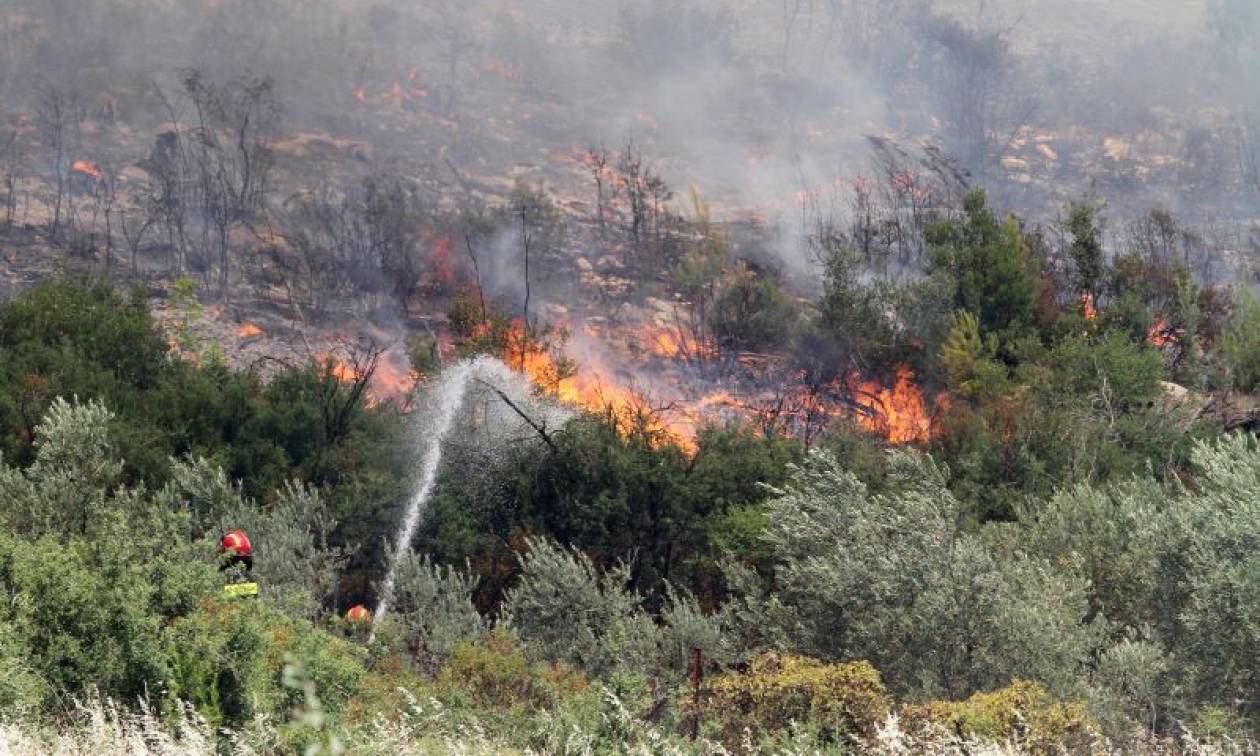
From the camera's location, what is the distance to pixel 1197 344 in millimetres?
64375

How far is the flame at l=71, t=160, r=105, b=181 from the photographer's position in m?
79.2

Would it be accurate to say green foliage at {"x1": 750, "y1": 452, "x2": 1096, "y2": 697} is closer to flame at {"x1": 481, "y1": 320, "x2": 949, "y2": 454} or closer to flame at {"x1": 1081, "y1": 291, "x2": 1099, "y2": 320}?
flame at {"x1": 481, "y1": 320, "x2": 949, "y2": 454}

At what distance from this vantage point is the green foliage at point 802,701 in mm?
17562

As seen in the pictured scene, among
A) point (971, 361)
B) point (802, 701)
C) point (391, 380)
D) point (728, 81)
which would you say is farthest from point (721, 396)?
point (802, 701)

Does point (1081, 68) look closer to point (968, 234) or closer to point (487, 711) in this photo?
point (968, 234)

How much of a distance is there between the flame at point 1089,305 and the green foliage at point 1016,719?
51.5 metres

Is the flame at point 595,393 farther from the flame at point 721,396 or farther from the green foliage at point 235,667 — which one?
the green foliage at point 235,667

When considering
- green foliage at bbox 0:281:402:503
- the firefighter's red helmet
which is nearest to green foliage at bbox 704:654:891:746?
the firefighter's red helmet

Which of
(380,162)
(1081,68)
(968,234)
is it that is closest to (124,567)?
(968,234)

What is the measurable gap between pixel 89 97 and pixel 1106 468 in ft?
209

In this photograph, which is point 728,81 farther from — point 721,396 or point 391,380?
point 391,380

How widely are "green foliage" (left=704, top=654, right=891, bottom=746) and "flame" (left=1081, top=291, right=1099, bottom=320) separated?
5161cm

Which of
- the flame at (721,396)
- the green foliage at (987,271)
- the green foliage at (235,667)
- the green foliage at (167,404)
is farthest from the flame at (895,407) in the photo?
the green foliage at (235,667)

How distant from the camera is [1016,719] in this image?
17312mm
